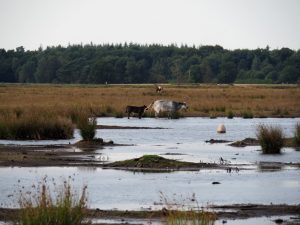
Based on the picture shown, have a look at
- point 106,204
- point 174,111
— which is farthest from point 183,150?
point 174,111

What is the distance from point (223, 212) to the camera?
615 inches

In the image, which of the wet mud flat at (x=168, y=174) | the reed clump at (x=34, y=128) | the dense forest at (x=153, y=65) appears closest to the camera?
the wet mud flat at (x=168, y=174)

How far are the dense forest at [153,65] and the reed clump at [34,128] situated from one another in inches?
4242

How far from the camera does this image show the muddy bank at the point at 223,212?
49.3 ft

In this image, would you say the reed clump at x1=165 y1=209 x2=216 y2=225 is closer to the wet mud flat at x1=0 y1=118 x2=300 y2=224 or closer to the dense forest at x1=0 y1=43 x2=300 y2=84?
the wet mud flat at x1=0 y1=118 x2=300 y2=224

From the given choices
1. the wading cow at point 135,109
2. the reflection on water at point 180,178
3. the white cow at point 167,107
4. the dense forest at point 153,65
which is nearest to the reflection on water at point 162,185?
the reflection on water at point 180,178

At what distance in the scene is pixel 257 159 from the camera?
85.1 feet

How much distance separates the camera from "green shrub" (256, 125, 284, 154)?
2767 centimetres

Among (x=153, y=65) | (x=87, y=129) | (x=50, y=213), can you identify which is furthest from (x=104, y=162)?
(x=153, y=65)

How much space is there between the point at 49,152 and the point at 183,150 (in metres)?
5.01

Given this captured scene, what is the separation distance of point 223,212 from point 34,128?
1846 cm

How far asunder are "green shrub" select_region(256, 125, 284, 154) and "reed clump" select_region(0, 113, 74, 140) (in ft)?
29.6

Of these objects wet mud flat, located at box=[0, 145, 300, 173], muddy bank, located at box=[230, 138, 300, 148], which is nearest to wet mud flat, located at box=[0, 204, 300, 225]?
wet mud flat, located at box=[0, 145, 300, 173]

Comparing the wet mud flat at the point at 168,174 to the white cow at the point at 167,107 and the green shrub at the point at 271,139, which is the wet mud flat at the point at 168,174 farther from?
the white cow at the point at 167,107
